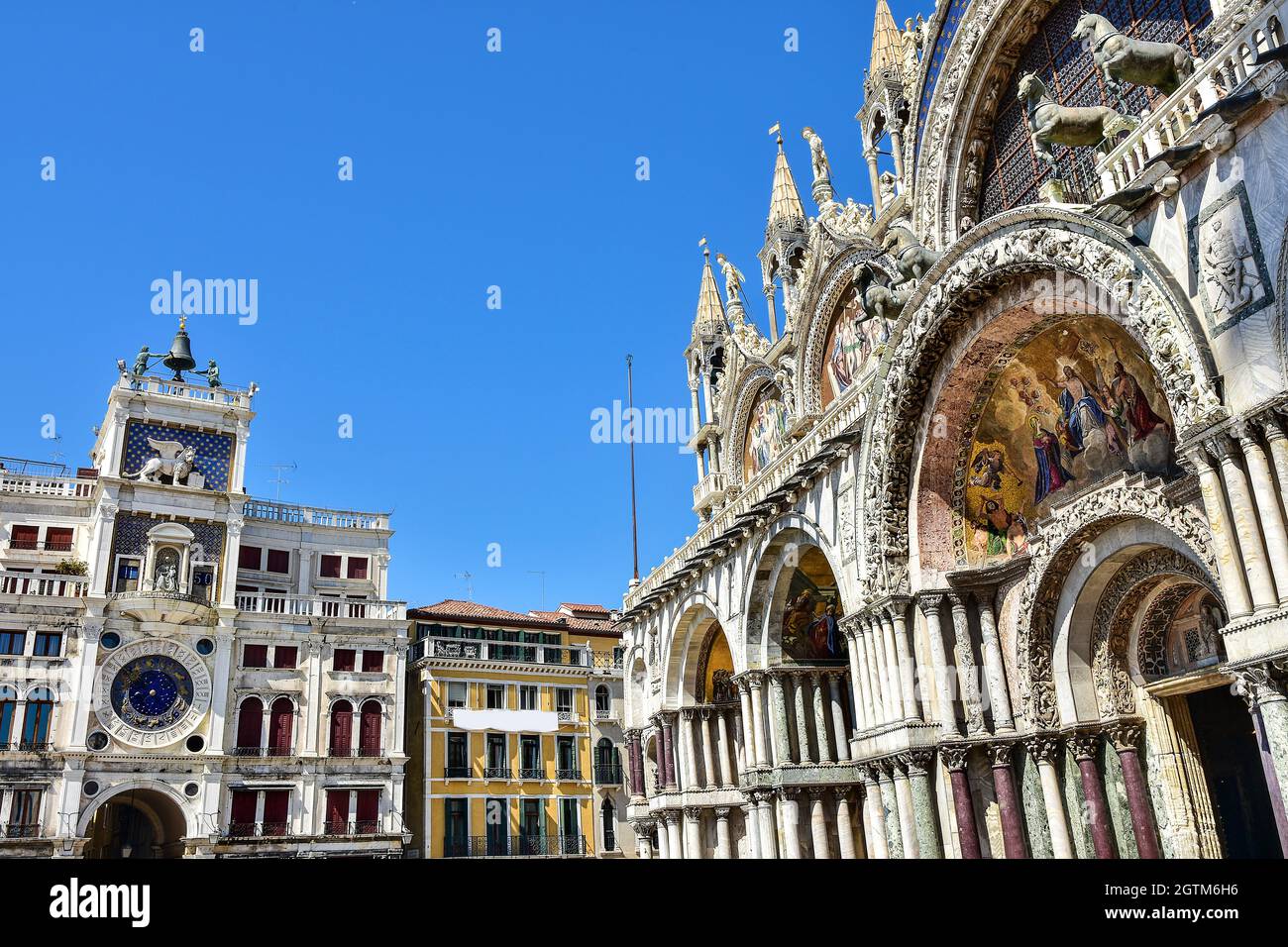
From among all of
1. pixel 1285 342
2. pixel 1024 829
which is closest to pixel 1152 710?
pixel 1024 829

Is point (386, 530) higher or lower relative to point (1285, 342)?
higher

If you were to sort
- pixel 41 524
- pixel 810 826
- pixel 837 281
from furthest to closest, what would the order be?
pixel 41 524 → pixel 837 281 → pixel 810 826

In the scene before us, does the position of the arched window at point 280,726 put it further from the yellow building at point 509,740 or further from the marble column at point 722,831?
the marble column at point 722,831

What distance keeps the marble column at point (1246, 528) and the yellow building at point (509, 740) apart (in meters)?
37.8

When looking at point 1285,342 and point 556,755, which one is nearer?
point 1285,342

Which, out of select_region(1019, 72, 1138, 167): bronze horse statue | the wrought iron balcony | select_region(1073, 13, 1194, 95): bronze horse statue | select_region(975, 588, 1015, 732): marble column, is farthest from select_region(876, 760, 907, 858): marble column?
the wrought iron balcony

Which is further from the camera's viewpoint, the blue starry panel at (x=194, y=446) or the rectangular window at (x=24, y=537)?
the blue starry panel at (x=194, y=446)

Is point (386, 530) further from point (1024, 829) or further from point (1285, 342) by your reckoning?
point (1285, 342)

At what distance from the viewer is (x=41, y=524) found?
42.5m

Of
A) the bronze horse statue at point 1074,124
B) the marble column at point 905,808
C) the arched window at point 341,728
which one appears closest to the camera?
the bronze horse statue at point 1074,124

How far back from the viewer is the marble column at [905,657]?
1717cm

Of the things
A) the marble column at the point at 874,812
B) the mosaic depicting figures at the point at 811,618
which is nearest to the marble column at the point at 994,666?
the marble column at the point at 874,812
